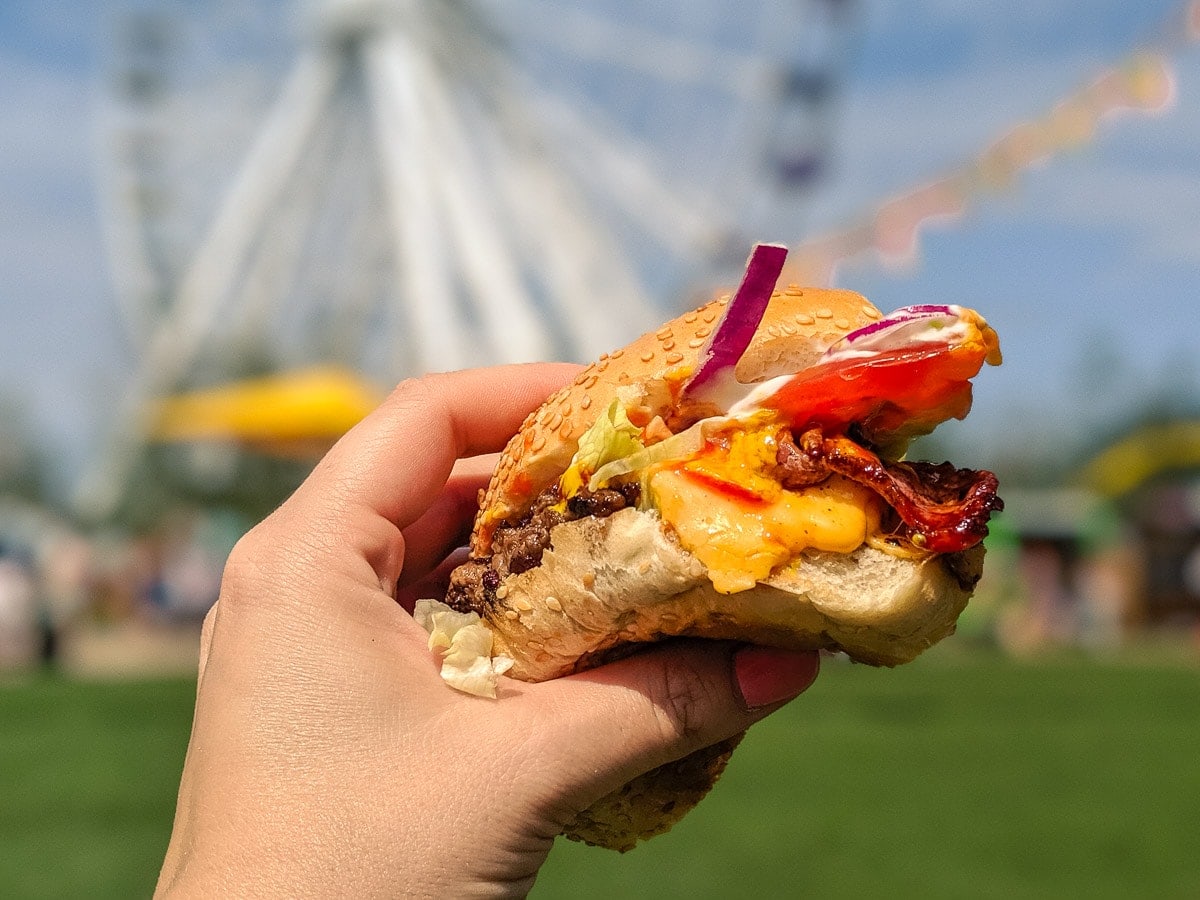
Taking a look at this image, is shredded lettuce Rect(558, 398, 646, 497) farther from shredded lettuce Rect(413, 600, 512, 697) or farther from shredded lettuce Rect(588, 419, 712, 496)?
shredded lettuce Rect(413, 600, 512, 697)

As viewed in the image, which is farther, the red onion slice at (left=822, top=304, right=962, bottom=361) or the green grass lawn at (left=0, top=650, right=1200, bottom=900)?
the green grass lawn at (left=0, top=650, right=1200, bottom=900)

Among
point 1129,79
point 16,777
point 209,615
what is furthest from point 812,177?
point 209,615

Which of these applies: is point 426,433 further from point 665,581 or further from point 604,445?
point 665,581

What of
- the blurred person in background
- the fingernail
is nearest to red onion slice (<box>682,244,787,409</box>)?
the fingernail

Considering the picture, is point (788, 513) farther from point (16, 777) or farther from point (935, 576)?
point (16, 777)

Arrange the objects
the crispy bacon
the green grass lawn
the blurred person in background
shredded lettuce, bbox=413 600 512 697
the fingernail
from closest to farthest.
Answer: the crispy bacon → shredded lettuce, bbox=413 600 512 697 → the fingernail → the green grass lawn → the blurred person in background

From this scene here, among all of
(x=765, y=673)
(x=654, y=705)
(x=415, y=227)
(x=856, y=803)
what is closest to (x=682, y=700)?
(x=654, y=705)

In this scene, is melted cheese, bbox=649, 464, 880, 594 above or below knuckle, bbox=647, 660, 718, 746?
above

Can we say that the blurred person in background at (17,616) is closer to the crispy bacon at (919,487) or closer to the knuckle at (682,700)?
the knuckle at (682,700)
